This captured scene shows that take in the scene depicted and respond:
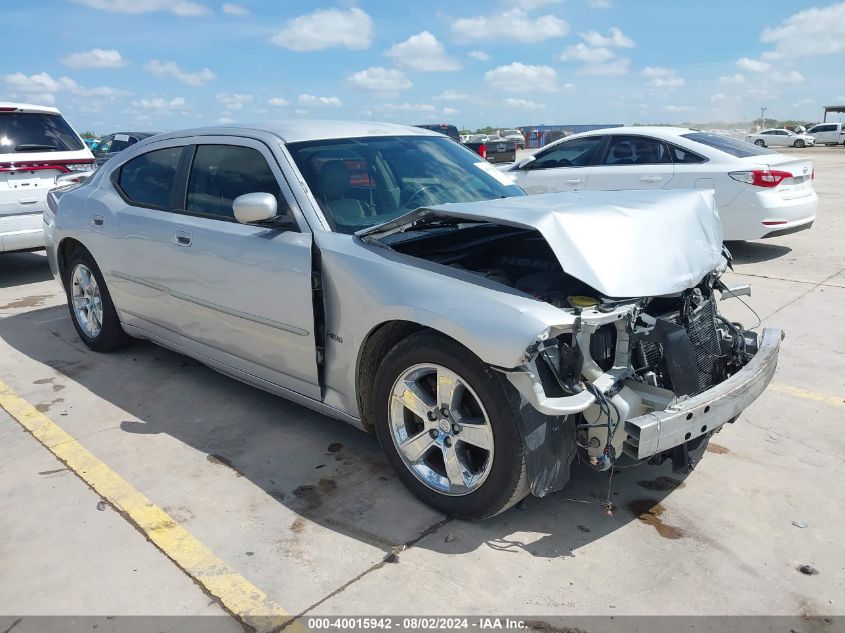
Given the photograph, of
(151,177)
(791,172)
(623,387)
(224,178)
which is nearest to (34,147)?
(151,177)

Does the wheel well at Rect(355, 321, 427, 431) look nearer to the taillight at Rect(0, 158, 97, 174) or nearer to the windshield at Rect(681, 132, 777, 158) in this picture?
the taillight at Rect(0, 158, 97, 174)

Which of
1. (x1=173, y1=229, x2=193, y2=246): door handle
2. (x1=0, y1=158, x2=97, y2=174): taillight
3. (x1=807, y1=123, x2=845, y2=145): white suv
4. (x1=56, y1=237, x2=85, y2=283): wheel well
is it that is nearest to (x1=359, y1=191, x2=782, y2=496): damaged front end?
(x1=173, y1=229, x2=193, y2=246): door handle

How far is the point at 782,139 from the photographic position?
47906 mm

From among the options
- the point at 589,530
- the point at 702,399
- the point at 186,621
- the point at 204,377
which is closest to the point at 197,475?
the point at 186,621

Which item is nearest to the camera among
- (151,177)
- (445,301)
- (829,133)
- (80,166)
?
(445,301)

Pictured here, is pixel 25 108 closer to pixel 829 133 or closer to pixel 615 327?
pixel 615 327

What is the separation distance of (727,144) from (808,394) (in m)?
4.96

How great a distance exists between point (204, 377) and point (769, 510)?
3615 mm

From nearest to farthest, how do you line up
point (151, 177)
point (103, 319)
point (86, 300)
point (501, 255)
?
point (501, 255) → point (151, 177) → point (103, 319) → point (86, 300)

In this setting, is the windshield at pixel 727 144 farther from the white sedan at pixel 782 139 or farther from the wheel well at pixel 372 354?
the white sedan at pixel 782 139

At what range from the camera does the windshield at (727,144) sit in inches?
320

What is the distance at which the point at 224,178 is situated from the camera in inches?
158

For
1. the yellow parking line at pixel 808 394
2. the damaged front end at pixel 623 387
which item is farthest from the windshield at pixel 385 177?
the yellow parking line at pixel 808 394

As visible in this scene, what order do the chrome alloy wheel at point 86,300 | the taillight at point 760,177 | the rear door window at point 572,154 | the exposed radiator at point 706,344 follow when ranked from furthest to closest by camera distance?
the rear door window at point 572,154, the taillight at point 760,177, the chrome alloy wheel at point 86,300, the exposed radiator at point 706,344
